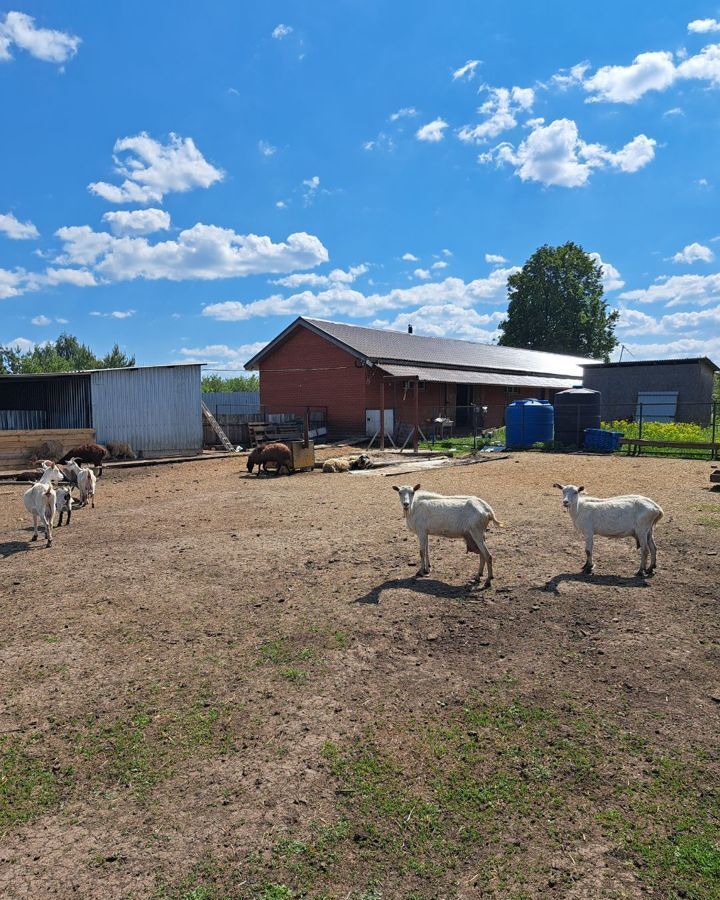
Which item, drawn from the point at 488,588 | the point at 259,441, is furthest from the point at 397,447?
the point at 488,588

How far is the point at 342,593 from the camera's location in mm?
7148

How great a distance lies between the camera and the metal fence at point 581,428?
24.0m

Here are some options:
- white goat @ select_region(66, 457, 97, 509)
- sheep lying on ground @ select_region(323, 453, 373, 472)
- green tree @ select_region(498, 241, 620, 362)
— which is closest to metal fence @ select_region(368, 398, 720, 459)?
sheep lying on ground @ select_region(323, 453, 373, 472)

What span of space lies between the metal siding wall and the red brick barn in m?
8.46

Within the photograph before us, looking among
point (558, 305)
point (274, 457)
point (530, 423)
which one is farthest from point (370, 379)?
point (558, 305)

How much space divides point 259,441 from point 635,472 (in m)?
18.0

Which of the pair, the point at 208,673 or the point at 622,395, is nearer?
the point at 208,673

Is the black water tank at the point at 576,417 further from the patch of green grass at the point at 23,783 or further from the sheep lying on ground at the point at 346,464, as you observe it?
the patch of green grass at the point at 23,783

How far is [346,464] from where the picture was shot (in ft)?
65.9

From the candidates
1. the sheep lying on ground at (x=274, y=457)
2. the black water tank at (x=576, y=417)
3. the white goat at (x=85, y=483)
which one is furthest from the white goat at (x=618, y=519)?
the black water tank at (x=576, y=417)

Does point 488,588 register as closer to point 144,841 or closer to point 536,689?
point 536,689

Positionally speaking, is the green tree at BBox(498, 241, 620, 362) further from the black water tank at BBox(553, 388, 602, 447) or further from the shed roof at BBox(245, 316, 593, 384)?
the black water tank at BBox(553, 388, 602, 447)

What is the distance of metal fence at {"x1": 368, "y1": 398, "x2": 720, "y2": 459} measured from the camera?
24.0 metres

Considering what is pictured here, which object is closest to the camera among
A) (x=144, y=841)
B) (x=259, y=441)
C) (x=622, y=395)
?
(x=144, y=841)
